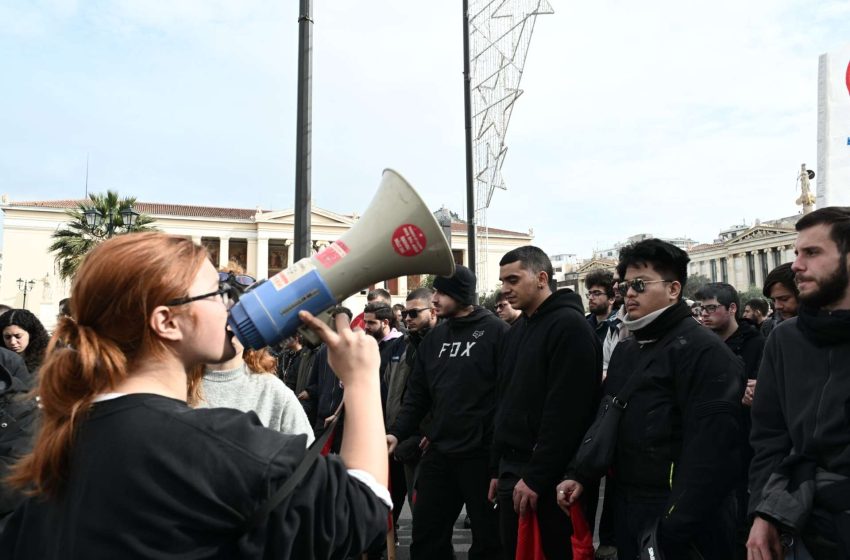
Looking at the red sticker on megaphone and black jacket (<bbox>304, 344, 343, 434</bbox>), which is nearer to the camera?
the red sticker on megaphone

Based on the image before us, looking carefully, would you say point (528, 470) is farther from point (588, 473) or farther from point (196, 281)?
point (196, 281)

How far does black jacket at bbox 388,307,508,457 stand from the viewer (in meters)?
4.35

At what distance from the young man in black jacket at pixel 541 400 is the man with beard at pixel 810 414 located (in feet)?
3.24

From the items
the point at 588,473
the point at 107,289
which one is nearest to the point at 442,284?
the point at 588,473

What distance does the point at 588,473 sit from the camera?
10.1 ft

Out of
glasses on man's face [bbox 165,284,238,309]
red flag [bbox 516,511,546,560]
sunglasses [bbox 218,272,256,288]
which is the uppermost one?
sunglasses [bbox 218,272,256,288]

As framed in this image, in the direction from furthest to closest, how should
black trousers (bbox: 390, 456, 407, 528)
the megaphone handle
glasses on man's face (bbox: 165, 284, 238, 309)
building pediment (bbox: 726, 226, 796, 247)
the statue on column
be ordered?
building pediment (bbox: 726, 226, 796, 247)
the statue on column
black trousers (bbox: 390, 456, 407, 528)
the megaphone handle
glasses on man's face (bbox: 165, 284, 238, 309)

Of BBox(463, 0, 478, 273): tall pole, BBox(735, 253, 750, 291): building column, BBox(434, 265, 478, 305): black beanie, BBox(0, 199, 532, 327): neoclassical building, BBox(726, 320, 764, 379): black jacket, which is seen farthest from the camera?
BBox(735, 253, 750, 291): building column

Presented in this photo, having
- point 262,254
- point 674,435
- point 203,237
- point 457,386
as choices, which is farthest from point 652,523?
point 262,254

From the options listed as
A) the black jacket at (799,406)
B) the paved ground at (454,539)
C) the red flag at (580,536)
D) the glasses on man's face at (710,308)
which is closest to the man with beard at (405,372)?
the paved ground at (454,539)

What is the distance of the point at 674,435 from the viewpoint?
9.56ft

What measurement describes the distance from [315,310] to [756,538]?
76.7 inches

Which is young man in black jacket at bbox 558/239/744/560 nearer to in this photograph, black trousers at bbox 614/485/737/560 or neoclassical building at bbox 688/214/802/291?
black trousers at bbox 614/485/737/560

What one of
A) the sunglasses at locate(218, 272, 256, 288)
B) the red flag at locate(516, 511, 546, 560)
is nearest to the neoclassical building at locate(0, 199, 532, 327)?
the red flag at locate(516, 511, 546, 560)
